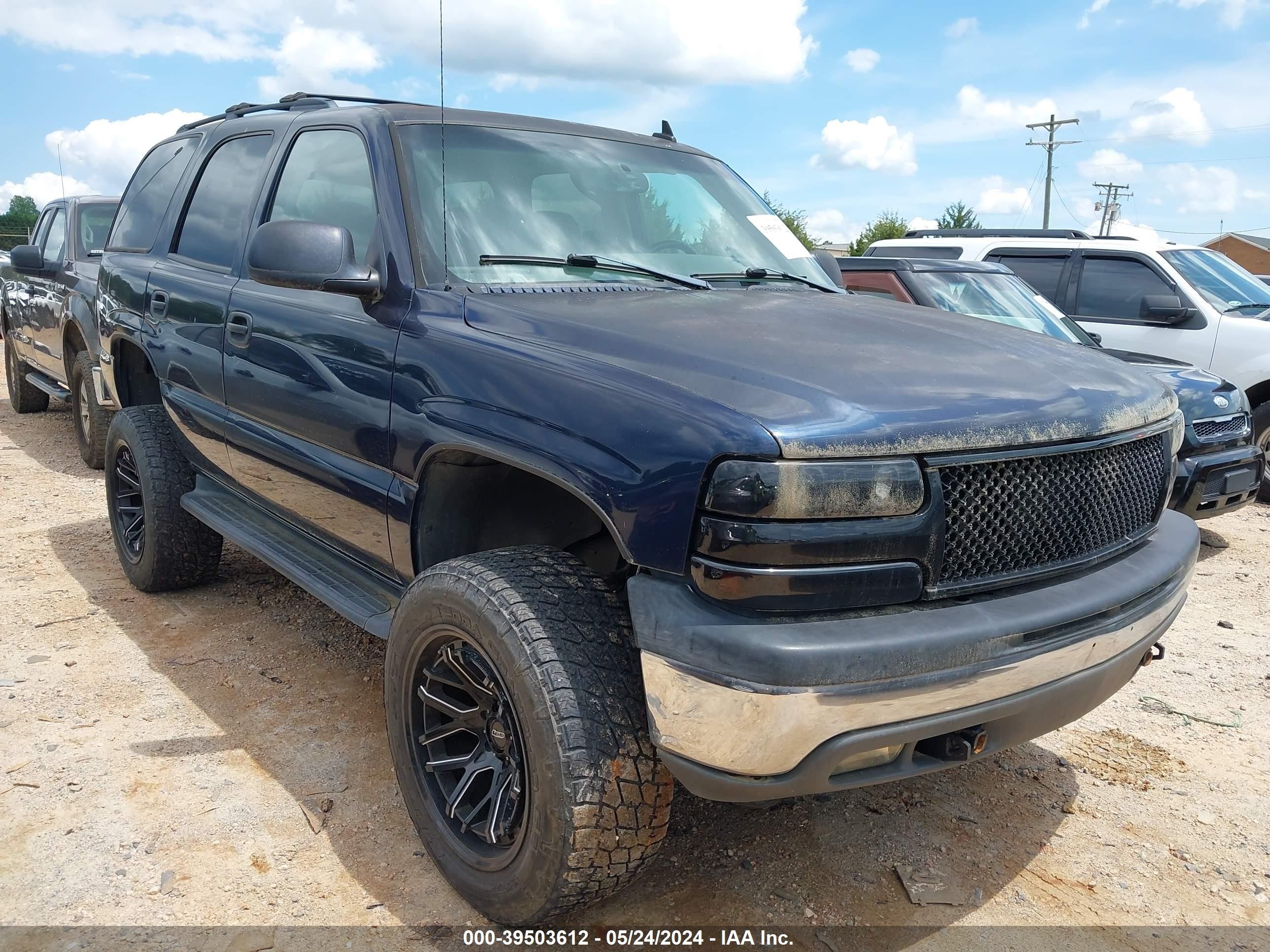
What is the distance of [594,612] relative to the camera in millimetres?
2197

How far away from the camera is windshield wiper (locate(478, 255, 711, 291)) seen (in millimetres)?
2809

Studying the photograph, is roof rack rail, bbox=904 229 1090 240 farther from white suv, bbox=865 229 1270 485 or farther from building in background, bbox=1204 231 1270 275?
building in background, bbox=1204 231 1270 275

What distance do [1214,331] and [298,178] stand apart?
6.52m

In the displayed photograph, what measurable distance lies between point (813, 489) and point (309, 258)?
1.51 meters

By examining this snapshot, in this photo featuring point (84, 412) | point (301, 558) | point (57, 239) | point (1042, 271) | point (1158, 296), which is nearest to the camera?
point (301, 558)

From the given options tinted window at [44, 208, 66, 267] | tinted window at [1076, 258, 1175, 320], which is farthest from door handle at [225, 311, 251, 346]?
tinted window at [1076, 258, 1175, 320]

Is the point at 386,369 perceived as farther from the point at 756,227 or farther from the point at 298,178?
the point at 756,227

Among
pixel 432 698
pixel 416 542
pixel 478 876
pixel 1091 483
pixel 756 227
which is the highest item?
pixel 756 227

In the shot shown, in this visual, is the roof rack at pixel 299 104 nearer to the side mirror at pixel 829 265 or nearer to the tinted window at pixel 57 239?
the side mirror at pixel 829 265

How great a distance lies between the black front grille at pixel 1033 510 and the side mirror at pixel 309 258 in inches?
63.4

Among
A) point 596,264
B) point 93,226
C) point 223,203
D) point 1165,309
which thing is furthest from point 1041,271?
point 93,226

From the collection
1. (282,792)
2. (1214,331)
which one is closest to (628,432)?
(282,792)

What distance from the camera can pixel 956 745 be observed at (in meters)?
2.06

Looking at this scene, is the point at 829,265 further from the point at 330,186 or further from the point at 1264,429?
the point at 1264,429
